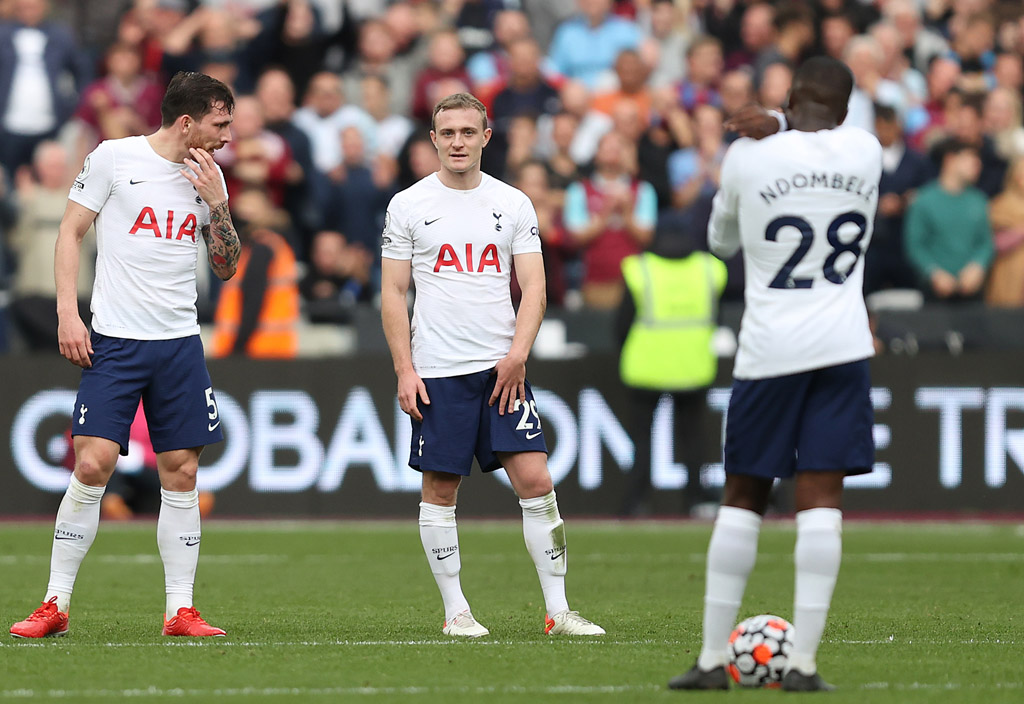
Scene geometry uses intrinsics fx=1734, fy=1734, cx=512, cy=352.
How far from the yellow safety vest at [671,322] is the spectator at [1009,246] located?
3104mm

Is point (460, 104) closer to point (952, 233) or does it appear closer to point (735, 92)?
point (952, 233)

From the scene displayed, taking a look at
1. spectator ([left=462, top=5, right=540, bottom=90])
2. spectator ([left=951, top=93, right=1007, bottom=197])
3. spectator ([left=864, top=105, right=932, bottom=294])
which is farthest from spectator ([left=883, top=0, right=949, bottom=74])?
spectator ([left=462, top=5, right=540, bottom=90])

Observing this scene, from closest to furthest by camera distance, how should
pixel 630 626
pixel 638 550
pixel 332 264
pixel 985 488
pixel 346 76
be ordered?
pixel 630 626 < pixel 638 550 < pixel 985 488 < pixel 332 264 < pixel 346 76

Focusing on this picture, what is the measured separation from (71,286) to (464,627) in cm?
234

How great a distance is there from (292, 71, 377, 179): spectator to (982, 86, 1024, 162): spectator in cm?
613

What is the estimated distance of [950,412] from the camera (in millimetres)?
14695

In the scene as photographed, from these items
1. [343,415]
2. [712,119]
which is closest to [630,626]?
[343,415]

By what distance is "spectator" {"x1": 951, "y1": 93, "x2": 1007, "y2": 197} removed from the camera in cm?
1678

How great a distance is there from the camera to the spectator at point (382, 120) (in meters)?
17.4

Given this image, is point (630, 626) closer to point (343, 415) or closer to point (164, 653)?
point (164, 653)

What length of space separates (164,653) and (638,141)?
10.8 metres

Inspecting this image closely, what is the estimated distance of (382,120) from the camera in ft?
57.8

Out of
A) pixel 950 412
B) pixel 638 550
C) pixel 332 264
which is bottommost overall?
pixel 638 550

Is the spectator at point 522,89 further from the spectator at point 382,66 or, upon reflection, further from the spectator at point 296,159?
the spectator at point 296,159
